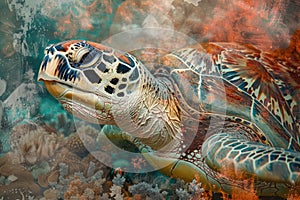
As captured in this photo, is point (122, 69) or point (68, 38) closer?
point (122, 69)

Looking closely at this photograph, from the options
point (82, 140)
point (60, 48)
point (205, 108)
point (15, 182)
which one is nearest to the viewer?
point (60, 48)

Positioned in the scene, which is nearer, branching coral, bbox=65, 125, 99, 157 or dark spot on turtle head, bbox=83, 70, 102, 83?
dark spot on turtle head, bbox=83, 70, 102, 83

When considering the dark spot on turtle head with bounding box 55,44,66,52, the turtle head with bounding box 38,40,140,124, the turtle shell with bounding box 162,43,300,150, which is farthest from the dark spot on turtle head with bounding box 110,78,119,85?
the turtle shell with bounding box 162,43,300,150

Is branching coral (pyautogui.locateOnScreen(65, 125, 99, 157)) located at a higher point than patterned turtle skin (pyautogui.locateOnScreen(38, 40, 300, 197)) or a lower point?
lower

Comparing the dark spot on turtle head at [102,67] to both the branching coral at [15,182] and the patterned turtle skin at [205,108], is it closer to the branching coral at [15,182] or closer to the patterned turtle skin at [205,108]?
the patterned turtle skin at [205,108]

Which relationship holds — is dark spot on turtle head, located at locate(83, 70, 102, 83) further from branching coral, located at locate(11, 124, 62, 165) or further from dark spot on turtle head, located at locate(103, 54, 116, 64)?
branching coral, located at locate(11, 124, 62, 165)

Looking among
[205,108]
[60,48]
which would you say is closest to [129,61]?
[60,48]

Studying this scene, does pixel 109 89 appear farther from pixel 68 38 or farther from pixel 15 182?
pixel 15 182
